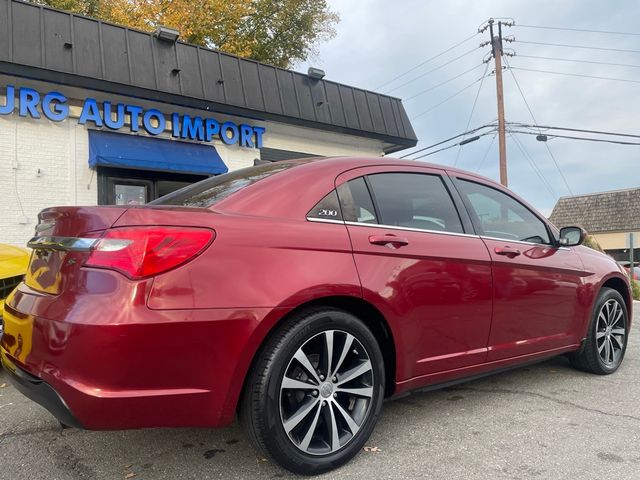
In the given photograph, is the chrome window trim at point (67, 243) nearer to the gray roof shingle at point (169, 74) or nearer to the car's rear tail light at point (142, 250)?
the car's rear tail light at point (142, 250)

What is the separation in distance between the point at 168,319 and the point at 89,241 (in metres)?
0.48

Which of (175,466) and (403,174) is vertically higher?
(403,174)

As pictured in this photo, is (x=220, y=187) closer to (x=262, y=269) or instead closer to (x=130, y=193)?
(x=262, y=269)

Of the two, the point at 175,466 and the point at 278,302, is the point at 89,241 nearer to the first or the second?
the point at 278,302

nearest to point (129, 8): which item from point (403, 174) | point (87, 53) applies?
point (87, 53)

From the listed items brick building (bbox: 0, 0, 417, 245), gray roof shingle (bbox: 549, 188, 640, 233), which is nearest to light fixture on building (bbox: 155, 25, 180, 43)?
brick building (bbox: 0, 0, 417, 245)

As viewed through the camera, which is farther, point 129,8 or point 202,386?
point 129,8

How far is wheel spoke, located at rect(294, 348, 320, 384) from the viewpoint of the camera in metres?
2.28

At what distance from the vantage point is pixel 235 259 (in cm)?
216

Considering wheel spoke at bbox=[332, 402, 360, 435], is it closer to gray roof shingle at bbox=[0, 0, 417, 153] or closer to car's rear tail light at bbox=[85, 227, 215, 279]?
car's rear tail light at bbox=[85, 227, 215, 279]

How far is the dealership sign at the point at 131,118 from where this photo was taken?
7.75 metres

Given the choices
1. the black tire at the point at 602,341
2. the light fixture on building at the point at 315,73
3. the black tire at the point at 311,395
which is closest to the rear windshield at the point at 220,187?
the black tire at the point at 311,395

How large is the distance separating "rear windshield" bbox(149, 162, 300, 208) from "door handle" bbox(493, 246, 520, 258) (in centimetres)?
143

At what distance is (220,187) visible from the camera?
2.80 metres
